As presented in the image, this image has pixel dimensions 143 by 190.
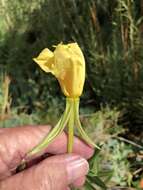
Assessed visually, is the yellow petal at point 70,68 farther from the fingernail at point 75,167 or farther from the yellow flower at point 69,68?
the fingernail at point 75,167

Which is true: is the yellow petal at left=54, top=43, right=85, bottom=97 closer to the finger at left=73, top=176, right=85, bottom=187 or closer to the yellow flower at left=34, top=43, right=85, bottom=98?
the yellow flower at left=34, top=43, right=85, bottom=98

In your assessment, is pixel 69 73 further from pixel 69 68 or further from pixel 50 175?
pixel 50 175

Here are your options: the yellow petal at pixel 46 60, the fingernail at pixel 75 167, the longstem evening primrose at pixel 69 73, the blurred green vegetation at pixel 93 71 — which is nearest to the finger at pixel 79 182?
the fingernail at pixel 75 167

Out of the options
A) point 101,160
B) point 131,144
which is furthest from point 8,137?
point 131,144

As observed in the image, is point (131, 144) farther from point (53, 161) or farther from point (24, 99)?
point (53, 161)

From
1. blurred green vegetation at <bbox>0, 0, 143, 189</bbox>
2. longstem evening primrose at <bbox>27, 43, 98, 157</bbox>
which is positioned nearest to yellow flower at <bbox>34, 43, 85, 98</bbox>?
longstem evening primrose at <bbox>27, 43, 98, 157</bbox>

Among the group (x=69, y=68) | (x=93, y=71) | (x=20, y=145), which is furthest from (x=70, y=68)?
(x=93, y=71)
